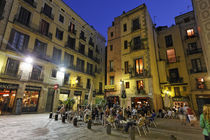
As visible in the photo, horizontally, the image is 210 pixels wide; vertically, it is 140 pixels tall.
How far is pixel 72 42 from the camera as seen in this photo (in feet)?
78.5

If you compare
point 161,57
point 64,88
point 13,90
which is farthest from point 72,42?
point 161,57

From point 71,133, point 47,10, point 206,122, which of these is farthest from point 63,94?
point 206,122

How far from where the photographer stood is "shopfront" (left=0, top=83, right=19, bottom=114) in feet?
43.7

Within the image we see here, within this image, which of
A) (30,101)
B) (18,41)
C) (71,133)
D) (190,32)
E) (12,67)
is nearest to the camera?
(71,133)

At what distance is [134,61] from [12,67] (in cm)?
1725

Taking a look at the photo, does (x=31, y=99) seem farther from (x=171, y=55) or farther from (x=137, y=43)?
(x=171, y=55)

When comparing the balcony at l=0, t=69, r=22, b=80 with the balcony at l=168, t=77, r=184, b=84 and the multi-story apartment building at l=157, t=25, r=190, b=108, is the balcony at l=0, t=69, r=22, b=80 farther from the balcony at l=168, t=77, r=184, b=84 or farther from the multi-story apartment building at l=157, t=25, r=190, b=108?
the balcony at l=168, t=77, r=184, b=84

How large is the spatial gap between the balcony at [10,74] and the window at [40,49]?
3.84 metres

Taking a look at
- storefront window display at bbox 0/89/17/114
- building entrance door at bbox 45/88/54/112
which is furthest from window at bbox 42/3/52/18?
storefront window display at bbox 0/89/17/114

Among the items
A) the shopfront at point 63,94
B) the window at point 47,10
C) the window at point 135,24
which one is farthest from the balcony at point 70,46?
the window at point 135,24

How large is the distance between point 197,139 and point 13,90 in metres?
18.8

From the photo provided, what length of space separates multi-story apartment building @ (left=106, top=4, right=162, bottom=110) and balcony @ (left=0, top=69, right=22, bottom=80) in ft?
43.2

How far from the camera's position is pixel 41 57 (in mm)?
17250

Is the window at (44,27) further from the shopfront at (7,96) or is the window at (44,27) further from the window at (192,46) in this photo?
the window at (192,46)
